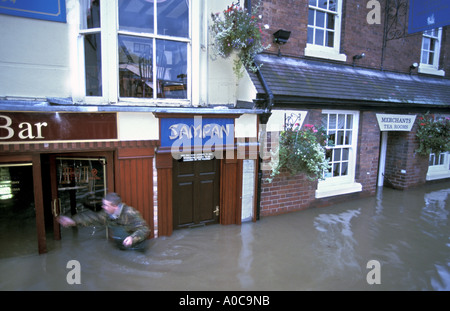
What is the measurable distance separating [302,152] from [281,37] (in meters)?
2.72

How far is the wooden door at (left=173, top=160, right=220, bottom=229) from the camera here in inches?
212

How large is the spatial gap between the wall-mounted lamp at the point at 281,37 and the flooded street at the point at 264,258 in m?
4.10

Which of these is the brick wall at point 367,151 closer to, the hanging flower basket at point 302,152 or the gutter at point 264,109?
the hanging flower basket at point 302,152

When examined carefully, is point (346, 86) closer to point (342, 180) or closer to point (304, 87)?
point (304, 87)

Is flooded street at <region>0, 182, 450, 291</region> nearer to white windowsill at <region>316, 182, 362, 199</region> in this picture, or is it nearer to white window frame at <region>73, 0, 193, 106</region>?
white windowsill at <region>316, 182, 362, 199</region>

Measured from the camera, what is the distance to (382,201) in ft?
24.6

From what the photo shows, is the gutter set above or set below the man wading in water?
above

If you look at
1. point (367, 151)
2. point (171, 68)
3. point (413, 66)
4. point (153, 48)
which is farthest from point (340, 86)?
point (153, 48)

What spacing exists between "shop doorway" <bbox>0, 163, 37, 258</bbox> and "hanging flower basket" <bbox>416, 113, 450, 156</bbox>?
10.3 m

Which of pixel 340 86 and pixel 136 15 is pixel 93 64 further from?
pixel 340 86

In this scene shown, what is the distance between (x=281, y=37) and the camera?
6066 millimetres

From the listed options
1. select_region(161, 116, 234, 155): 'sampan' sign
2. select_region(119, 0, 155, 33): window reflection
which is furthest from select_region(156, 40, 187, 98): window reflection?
select_region(161, 116, 234, 155): 'sampan' sign
